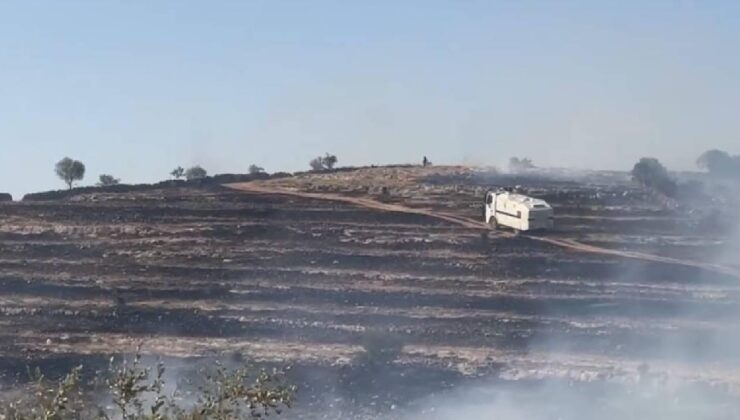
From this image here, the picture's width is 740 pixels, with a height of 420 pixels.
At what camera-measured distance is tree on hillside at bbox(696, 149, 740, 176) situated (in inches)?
2217

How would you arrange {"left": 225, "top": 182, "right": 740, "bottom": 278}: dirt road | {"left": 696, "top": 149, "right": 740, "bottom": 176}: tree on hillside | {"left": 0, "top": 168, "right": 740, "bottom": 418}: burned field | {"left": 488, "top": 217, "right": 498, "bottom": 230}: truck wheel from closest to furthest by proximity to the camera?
{"left": 0, "top": 168, "right": 740, "bottom": 418}: burned field
{"left": 225, "top": 182, "right": 740, "bottom": 278}: dirt road
{"left": 488, "top": 217, "right": 498, "bottom": 230}: truck wheel
{"left": 696, "top": 149, "right": 740, "bottom": 176}: tree on hillside

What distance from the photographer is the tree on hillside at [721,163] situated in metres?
56.3

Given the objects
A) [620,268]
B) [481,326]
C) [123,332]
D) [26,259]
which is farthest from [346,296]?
[26,259]

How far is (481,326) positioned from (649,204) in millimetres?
14681

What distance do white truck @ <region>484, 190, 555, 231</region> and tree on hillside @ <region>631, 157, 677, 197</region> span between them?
28.4 ft

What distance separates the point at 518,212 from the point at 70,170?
31.1 metres

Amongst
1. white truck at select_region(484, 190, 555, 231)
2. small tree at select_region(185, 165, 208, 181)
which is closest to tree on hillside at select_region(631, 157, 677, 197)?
white truck at select_region(484, 190, 555, 231)

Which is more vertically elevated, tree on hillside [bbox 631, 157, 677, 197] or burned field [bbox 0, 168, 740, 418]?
tree on hillside [bbox 631, 157, 677, 197]

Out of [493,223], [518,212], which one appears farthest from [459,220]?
[518,212]

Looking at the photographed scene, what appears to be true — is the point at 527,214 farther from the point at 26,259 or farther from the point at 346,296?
the point at 26,259

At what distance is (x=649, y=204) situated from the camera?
43.9m

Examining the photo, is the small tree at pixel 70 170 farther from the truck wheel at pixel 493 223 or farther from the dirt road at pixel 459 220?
the truck wheel at pixel 493 223

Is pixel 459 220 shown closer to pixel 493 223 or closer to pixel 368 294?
pixel 493 223

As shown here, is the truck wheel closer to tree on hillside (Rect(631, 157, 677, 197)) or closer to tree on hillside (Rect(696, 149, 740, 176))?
tree on hillside (Rect(631, 157, 677, 197))
